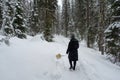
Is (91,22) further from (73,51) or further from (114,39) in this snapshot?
(73,51)

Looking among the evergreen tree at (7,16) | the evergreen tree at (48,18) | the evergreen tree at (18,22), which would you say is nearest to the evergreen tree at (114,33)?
the evergreen tree at (7,16)

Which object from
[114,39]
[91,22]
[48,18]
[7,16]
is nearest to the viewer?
[114,39]

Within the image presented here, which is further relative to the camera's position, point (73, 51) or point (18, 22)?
point (18, 22)

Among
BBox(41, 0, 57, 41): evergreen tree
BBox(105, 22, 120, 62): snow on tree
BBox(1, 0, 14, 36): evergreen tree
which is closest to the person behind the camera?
BBox(105, 22, 120, 62): snow on tree

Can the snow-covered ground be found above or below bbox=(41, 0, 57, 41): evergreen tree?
below

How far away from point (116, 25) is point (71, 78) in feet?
25.0

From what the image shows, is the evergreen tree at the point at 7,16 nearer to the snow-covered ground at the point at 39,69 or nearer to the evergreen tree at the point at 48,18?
the evergreen tree at the point at 48,18

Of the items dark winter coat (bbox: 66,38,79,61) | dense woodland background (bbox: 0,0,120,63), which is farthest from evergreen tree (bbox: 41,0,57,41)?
dark winter coat (bbox: 66,38,79,61)

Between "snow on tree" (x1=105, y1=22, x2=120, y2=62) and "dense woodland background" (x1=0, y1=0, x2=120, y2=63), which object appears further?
"dense woodland background" (x1=0, y1=0, x2=120, y2=63)

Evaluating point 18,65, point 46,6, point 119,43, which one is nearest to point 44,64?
point 18,65

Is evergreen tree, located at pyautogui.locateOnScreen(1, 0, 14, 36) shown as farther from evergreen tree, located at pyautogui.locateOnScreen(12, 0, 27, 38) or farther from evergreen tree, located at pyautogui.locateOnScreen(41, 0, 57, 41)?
evergreen tree, located at pyautogui.locateOnScreen(41, 0, 57, 41)

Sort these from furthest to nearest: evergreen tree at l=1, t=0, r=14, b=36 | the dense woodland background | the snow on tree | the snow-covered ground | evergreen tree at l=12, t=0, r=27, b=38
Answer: evergreen tree at l=12, t=0, r=27, b=38, evergreen tree at l=1, t=0, r=14, b=36, the dense woodland background, the snow on tree, the snow-covered ground

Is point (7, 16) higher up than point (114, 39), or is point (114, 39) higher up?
point (7, 16)

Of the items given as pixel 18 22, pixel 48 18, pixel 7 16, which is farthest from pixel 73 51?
pixel 18 22
